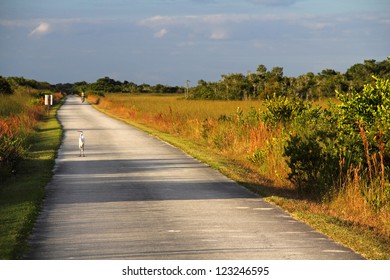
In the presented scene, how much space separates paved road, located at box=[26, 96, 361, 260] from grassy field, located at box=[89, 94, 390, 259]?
364 mm

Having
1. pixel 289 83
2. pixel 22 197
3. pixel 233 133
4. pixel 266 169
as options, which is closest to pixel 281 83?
pixel 289 83

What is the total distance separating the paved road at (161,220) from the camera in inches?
381

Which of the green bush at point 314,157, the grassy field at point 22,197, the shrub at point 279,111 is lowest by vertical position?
the grassy field at point 22,197

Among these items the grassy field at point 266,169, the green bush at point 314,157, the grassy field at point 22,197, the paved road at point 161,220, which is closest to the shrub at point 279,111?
the grassy field at point 266,169

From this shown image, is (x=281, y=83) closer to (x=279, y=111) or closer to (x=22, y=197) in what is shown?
(x=279, y=111)

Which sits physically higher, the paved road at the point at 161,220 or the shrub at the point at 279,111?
the shrub at the point at 279,111

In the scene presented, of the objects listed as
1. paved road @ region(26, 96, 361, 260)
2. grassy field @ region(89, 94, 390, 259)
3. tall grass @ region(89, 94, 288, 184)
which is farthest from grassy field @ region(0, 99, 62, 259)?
tall grass @ region(89, 94, 288, 184)

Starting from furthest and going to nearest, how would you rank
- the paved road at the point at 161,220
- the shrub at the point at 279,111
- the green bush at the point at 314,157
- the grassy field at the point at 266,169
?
the shrub at the point at 279,111 < the green bush at the point at 314,157 < the grassy field at the point at 266,169 < the paved road at the point at 161,220

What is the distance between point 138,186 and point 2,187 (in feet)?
10.0

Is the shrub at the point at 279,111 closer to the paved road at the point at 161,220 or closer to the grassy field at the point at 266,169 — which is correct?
the grassy field at the point at 266,169

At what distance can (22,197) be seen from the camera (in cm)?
1462

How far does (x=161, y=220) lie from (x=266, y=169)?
8012 mm

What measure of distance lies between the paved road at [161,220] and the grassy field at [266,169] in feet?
1.19

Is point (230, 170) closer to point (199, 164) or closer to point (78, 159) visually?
point (199, 164)
